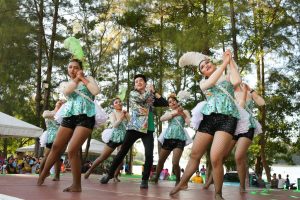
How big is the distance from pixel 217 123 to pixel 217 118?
0.06m

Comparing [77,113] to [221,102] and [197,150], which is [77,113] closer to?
[197,150]

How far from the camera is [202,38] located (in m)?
16.4

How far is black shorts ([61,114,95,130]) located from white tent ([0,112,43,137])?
8.96m

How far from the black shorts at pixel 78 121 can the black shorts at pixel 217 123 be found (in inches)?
54.6

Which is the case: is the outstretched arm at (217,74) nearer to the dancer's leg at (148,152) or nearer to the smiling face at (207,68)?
the smiling face at (207,68)

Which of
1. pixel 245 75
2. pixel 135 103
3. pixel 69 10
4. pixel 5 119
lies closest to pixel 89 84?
pixel 135 103

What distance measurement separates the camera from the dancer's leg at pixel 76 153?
5316mm

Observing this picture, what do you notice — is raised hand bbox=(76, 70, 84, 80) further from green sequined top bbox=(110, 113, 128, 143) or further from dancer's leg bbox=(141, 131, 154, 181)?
green sequined top bbox=(110, 113, 128, 143)

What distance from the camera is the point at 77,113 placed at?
551cm

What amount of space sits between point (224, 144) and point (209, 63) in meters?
1.04

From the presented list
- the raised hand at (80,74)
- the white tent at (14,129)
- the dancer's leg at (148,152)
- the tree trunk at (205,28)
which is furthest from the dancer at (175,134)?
the tree trunk at (205,28)

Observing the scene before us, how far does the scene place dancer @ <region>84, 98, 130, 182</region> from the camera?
9.04 meters

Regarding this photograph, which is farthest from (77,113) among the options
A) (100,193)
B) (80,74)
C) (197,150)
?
(197,150)

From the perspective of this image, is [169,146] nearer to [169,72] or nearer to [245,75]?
[245,75]
